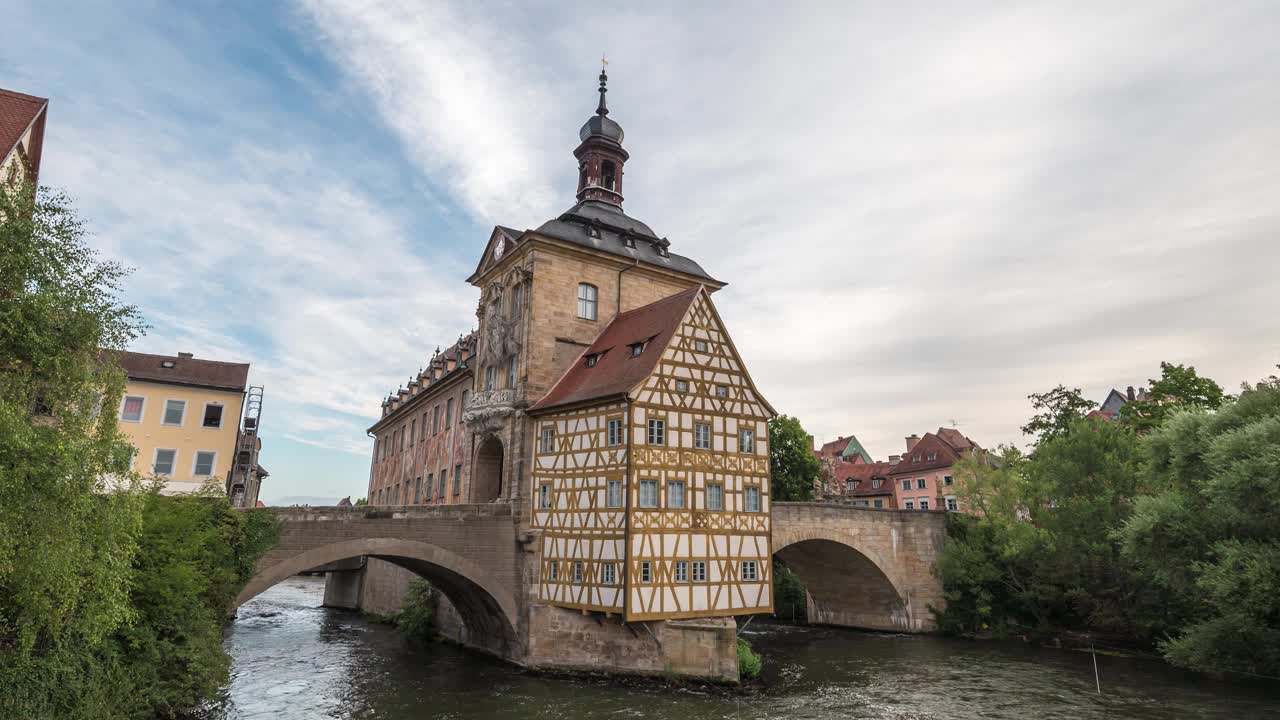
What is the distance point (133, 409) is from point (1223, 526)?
32240 mm

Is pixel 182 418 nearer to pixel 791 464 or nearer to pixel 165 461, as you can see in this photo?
pixel 165 461

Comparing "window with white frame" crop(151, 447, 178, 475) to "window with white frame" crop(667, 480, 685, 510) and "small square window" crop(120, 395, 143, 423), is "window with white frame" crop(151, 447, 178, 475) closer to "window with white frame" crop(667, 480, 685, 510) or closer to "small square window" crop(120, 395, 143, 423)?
"small square window" crop(120, 395, 143, 423)

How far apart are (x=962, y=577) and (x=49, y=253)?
31.8m

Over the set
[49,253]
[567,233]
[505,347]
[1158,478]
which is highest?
[567,233]

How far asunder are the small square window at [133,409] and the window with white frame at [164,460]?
124 centimetres

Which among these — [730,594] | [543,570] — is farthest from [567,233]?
[730,594]

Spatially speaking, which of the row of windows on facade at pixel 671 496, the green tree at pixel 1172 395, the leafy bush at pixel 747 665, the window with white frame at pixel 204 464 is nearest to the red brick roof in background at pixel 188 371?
the window with white frame at pixel 204 464

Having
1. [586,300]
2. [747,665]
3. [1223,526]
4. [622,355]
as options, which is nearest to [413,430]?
[586,300]

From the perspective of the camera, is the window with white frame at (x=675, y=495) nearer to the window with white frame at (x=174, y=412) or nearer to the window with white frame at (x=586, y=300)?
the window with white frame at (x=586, y=300)

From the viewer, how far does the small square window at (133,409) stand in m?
25.0

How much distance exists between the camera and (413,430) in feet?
140

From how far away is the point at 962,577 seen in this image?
3102 centimetres

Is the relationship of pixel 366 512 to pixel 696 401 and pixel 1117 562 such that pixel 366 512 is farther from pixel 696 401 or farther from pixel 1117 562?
pixel 1117 562

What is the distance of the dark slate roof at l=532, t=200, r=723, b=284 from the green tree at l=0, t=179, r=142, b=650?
54.0ft
